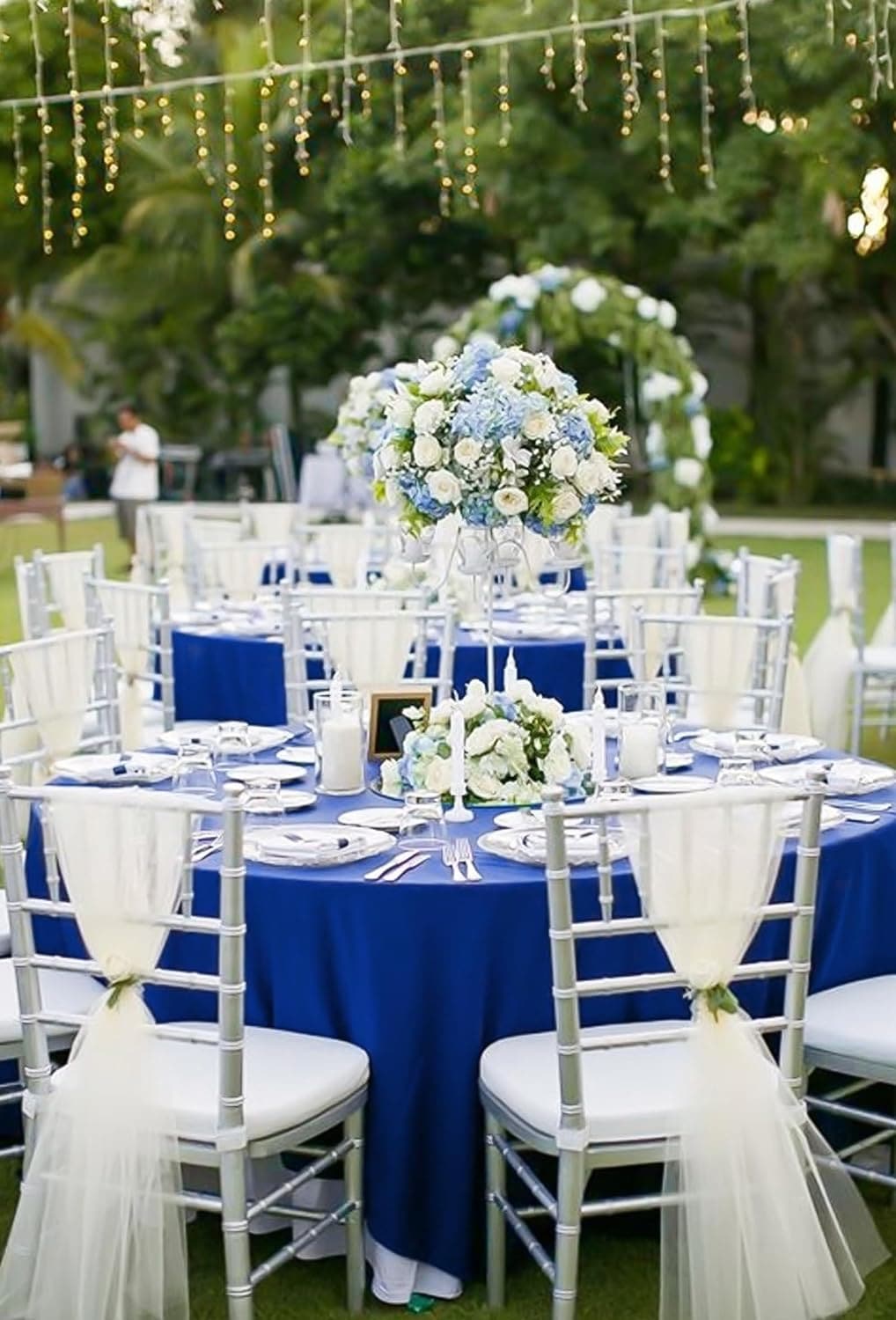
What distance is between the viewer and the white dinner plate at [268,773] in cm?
391

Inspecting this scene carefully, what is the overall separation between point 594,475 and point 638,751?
0.66 meters

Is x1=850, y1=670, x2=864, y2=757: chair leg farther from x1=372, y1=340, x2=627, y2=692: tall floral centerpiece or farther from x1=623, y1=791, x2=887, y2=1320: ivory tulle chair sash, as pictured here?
x1=623, y1=791, x2=887, y2=1320: ivory tulle chair sash

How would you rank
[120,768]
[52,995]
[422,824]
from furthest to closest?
1. [120,768]
2. [422,824]
3. [52,995]

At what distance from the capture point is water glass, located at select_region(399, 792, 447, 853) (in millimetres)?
3395

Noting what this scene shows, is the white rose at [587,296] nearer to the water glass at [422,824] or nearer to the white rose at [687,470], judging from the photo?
the white rose at [687,470]

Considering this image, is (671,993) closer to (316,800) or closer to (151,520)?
(316,800)

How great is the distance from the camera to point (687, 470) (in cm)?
1161

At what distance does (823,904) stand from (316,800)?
44.2 inches

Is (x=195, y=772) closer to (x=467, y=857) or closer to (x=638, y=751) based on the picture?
(x=467, y=857)

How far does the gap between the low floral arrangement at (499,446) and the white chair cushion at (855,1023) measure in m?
1.13

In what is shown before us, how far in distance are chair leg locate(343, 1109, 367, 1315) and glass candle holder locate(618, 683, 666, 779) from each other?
1.14 metres

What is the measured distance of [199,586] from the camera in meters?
8.27

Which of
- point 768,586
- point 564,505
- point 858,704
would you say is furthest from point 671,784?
point 858,704

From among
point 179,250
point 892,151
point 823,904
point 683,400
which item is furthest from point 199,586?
point 179,250
